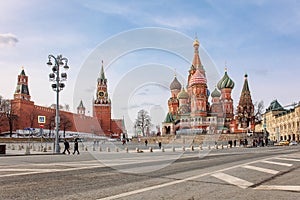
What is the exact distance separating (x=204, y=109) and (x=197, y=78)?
9.65m

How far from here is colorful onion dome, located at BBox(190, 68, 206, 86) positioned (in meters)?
86.2

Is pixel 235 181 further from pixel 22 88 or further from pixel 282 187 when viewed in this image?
pixel 22 88

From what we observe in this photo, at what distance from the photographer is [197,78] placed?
286 feet

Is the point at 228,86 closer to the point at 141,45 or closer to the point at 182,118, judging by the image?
the point at 182,118

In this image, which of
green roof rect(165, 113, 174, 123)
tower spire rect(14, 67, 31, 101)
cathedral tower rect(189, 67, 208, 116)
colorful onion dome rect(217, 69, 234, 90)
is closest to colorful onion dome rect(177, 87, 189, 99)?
cathedral tower rect(189, 67, 208, 116)

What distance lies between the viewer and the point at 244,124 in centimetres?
8900

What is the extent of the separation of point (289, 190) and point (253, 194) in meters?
1.27

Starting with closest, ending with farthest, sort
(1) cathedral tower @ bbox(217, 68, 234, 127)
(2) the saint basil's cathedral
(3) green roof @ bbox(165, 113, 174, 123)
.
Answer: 1. (2) the saint basil's cathedral
2. (3) green roof @ bbox(165, 113, 174, 123)
3. (1) cathedral tower @ bbox(217, 68, 234, 127)

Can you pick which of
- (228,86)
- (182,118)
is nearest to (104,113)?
(182,118)

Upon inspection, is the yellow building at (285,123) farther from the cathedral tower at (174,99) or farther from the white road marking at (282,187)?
the white road marking at (282,187)

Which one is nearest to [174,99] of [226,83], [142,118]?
[226,83]

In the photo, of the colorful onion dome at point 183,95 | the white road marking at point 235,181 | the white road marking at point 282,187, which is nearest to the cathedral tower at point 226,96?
the colorful onion dome at point 183,95

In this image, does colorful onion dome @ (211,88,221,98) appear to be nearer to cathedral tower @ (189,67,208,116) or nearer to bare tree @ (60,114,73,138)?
cathedral tower @ (189,67,208,116)

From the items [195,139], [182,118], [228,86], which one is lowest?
[195,139]
